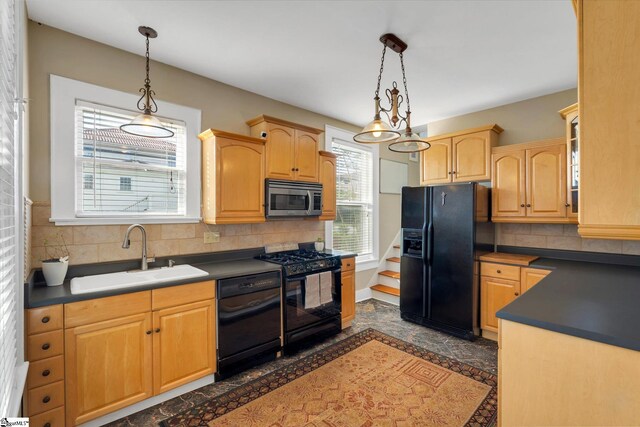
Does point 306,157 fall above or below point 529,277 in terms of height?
above

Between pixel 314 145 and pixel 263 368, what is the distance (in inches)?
90.8

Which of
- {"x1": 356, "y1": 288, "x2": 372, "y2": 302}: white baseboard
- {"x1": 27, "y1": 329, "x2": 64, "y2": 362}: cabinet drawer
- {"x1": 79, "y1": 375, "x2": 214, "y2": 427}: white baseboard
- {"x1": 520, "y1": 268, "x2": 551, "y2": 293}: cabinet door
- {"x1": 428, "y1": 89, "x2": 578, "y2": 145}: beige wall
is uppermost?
{"x1": 428, "y1": 89, "x2": 578, "y2": 145}: beige wall

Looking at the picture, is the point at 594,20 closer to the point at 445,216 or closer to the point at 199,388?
the point at 445,216

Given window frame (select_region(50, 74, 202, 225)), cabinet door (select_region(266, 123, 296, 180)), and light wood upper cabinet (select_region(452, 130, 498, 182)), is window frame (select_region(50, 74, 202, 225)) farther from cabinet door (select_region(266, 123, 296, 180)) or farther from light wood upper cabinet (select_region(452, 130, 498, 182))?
light wood upper cabinet (select_region(452, 130, 498, 182))

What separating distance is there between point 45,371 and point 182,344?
75 centimetres

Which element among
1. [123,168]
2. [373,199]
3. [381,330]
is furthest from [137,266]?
[373,199]

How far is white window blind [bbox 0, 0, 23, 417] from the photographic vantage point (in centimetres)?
103

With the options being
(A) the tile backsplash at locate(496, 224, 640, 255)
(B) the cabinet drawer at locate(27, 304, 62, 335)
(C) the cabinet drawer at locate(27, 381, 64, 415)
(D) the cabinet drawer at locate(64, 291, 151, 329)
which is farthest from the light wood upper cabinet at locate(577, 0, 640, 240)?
(C) the cabinet drawer at locate(27, 381, 64, 415)

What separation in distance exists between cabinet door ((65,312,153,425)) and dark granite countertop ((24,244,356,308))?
0.65 feet

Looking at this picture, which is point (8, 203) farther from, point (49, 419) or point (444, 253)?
point (444, 253)

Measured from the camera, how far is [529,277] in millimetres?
3006

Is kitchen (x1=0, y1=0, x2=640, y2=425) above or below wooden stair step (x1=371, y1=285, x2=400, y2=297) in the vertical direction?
above

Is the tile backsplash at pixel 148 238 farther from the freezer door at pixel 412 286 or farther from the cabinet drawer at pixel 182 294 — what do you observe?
the freezer door at pixel 412 286

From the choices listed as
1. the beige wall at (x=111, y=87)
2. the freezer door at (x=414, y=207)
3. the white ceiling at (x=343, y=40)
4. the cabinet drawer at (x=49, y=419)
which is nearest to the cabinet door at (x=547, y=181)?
the white ceiling at (x=343, y=40)
